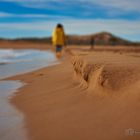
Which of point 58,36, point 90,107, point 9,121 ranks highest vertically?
point 58,36

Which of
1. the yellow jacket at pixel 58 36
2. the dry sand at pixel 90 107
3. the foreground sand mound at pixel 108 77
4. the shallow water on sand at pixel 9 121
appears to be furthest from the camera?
the yellow jacket at pixel 58 36

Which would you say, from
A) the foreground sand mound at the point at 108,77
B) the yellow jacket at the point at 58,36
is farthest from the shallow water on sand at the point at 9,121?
the yellow jacket at the point at 58,36

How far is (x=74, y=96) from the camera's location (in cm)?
644

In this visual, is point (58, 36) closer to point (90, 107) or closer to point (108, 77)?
point (108, 77)

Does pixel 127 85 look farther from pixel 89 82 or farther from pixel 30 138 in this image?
pixel 30 138

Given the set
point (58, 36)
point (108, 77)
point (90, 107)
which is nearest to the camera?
point (90, 107)

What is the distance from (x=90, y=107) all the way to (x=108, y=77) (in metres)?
0.68

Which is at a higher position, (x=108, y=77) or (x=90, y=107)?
(x=108, y=77)

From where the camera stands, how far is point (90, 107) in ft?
18.1

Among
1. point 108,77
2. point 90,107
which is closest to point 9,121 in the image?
point 90,107

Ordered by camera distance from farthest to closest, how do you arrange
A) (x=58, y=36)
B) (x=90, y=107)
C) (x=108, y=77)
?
(x=58, y=36), (x=108, y=77), (x=90, y=107)

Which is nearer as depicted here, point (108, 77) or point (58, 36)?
point (108, 77)

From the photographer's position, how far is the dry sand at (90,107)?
462cm

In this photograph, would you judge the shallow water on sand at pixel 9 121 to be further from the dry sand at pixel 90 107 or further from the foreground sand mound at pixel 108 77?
the foreground sand mound at pixel 108 77
